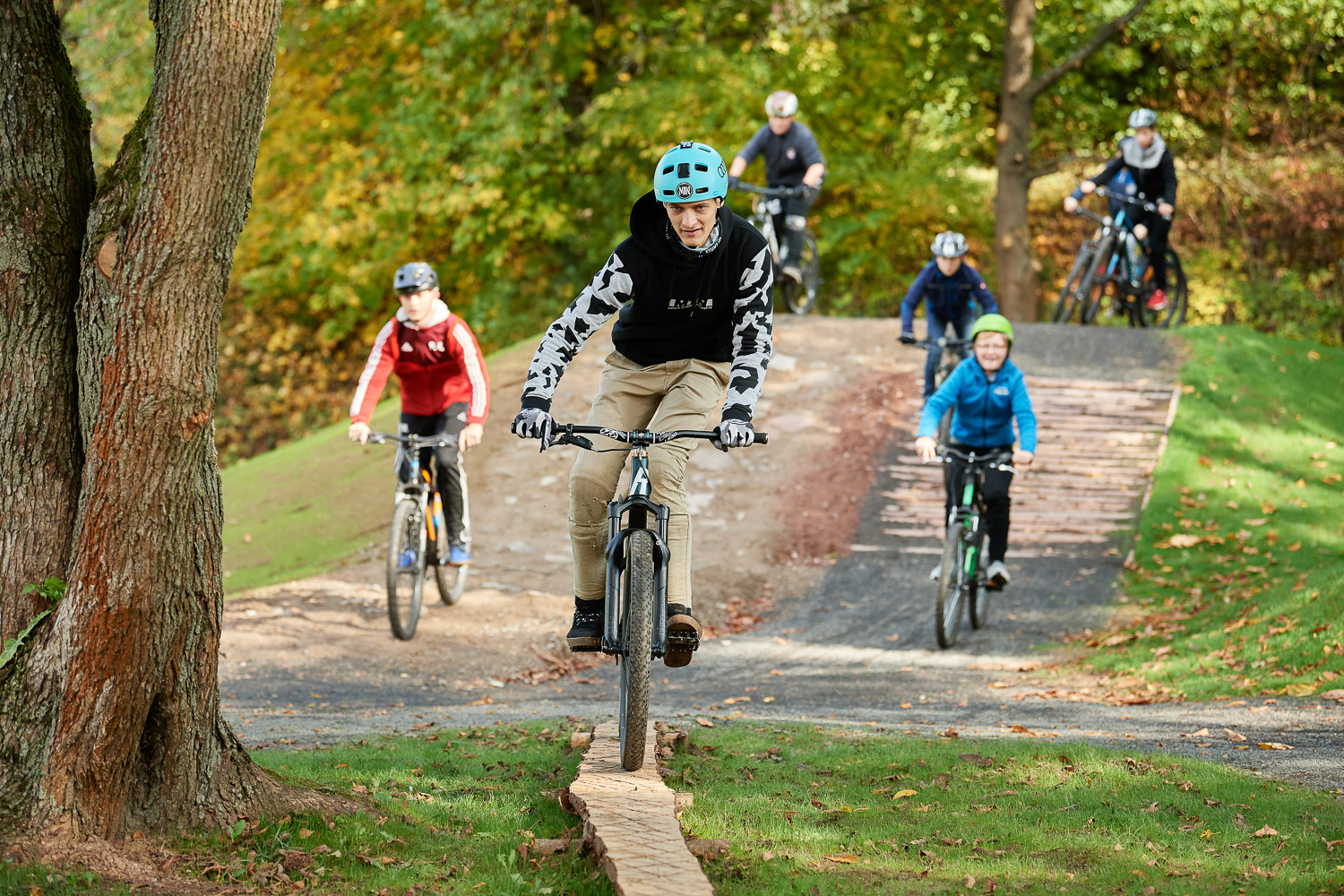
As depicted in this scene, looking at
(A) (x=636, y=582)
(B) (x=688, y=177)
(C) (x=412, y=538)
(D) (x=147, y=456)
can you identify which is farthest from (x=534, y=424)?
(C) (x=412, y=538)

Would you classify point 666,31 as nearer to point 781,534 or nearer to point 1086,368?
point 1086,368

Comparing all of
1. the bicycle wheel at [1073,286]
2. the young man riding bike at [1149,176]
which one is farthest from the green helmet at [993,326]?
the bicycle wheel at [1073,286]

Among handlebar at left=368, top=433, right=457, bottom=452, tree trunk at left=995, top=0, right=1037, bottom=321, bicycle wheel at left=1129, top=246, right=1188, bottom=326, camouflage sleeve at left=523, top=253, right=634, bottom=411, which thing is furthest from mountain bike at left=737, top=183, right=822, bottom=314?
camouflage sleeve at left=523, top=253, right=634, bottom=411

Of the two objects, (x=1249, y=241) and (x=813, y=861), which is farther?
(x=1249, y=241)

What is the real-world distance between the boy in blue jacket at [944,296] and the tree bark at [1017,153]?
9.77 meters

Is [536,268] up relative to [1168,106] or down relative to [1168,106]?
down

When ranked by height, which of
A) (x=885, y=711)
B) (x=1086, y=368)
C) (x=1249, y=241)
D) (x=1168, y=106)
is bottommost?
(x=885, y=711)

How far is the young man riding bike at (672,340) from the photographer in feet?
16.9

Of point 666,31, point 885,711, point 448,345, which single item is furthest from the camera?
point 666,31

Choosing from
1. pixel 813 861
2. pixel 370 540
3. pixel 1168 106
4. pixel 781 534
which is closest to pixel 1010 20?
pixel 1168 106

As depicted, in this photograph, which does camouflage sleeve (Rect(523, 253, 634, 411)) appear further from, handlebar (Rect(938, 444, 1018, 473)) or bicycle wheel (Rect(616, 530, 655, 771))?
handlebar (Rect(938, 444, 1018, 473))

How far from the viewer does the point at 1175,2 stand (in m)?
23.2

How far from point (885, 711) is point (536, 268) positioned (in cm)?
1958

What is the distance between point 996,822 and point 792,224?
→ 11.5m
